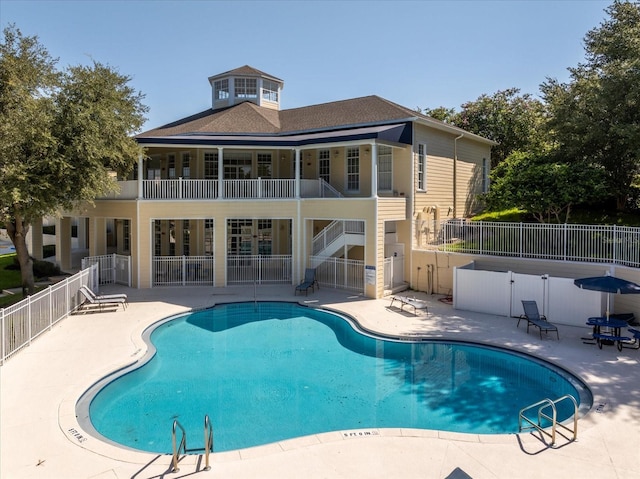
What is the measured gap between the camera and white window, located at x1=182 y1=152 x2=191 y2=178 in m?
24.0

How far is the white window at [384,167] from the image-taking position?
67.7 feet

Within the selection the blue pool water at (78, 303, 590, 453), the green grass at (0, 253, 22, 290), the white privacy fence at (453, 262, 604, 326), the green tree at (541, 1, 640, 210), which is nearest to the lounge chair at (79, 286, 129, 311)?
the blue pool water at (78, 303, 590, 453)

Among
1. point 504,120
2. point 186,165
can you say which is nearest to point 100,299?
point 186,165

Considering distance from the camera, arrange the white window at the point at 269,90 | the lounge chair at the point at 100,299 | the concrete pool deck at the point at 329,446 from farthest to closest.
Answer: the white window at the point at 269,90, the lounge chair at the point at 100,299, the concrete pool deck at the point at 329,446

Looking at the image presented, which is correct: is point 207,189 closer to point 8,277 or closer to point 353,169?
point 353,169

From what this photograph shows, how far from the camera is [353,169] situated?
71.4 feet

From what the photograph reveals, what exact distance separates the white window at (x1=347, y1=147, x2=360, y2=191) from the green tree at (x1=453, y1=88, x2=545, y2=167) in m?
16.5

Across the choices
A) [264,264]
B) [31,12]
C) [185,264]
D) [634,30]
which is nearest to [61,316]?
[185,264]

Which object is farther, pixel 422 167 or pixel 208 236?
pixel 208 236

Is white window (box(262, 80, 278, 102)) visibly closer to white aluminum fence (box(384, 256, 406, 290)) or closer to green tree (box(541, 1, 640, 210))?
white aluminum fence (box(384, 256, 406, 290))

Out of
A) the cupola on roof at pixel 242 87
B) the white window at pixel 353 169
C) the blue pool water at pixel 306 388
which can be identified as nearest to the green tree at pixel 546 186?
the white window at pixel 353 169

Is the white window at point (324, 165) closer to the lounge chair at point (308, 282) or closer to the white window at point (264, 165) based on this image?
the white window at point (264, 165)

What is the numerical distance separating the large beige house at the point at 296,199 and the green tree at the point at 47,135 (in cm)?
272

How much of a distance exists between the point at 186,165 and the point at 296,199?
7779 mm
